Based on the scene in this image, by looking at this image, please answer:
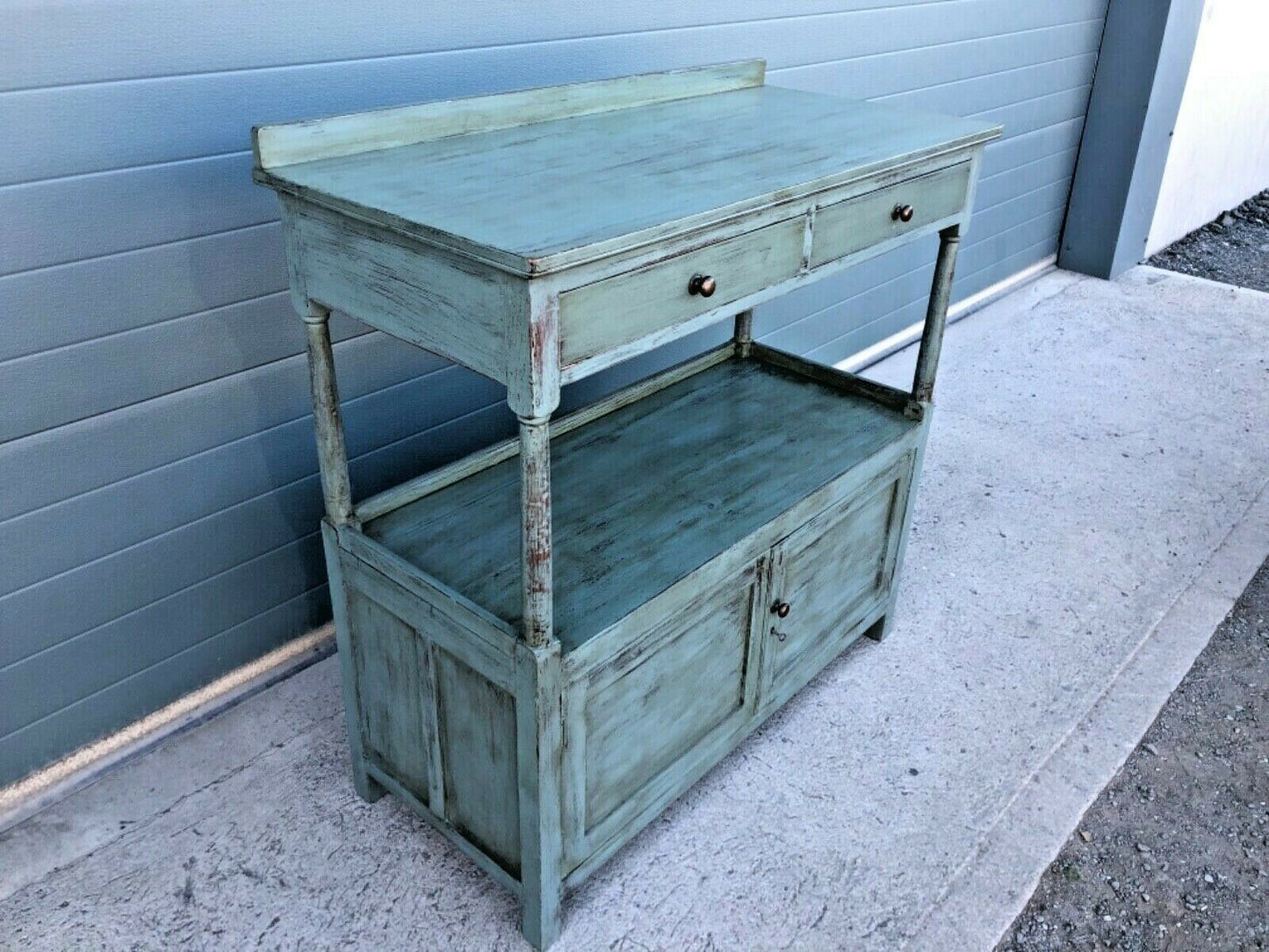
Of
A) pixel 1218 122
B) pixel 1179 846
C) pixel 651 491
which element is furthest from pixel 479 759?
pixel 1218 122

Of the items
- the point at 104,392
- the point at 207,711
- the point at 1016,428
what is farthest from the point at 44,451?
the point at 1016,428

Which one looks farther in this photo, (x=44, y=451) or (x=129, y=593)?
(x=129, y=593)

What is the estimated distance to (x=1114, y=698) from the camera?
104 inches

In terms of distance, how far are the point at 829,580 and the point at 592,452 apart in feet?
1.95

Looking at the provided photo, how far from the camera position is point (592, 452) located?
2355mm

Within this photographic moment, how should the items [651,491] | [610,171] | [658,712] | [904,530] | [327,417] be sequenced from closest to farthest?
[610,171], [327,417], [658,712], [651,491], [904,530]

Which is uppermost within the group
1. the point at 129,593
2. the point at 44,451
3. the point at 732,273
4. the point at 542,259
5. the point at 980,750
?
the point at 542,259

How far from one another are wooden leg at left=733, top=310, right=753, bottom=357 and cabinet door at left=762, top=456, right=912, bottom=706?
0.52 meters

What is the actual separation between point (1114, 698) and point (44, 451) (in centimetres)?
239

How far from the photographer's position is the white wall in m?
5.57

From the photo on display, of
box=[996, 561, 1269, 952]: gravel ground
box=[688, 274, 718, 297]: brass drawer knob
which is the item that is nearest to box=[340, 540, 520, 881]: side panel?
box=[688, 274, 718, 297]: brass drawer knob

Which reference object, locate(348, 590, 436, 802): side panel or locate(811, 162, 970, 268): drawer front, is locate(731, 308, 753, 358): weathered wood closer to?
locate(811, 162, 970, 268): drawer front

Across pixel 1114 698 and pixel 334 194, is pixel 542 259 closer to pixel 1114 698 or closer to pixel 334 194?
pixel 334 194

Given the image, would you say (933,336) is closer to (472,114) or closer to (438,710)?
(472,114)
